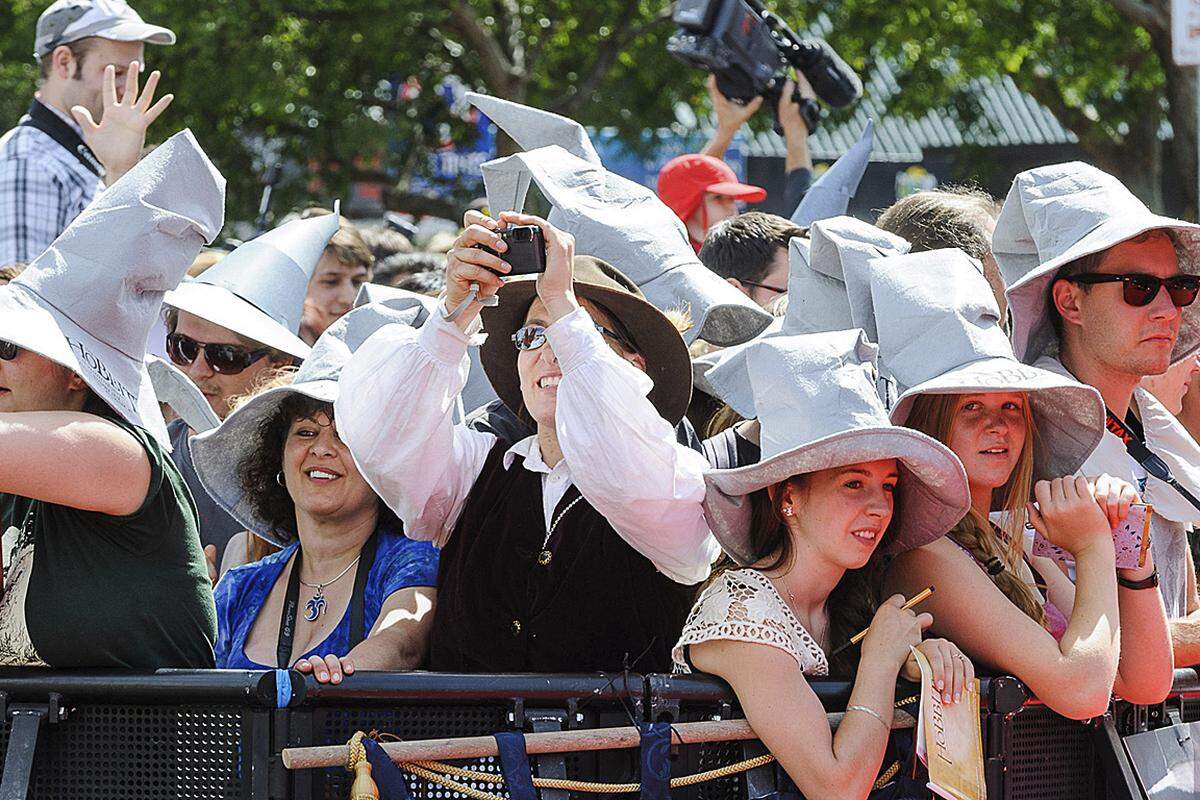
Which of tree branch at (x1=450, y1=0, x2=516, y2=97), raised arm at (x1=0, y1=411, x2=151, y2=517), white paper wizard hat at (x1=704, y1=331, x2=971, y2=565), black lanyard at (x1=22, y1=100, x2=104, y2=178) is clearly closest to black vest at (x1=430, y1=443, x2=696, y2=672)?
white paper wizard hat at (x1=704, y1=331, x2=971, y2=565)

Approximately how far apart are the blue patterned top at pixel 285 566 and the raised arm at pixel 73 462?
30.7 inches

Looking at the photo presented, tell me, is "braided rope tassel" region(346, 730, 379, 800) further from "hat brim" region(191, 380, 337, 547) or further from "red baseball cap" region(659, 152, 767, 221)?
"red baseball cap" region(659, 152, 767, 221)

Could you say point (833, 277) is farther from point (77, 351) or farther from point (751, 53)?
point (751, 53)

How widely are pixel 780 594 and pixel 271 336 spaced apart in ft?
7.05

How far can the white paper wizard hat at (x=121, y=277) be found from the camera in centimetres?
318

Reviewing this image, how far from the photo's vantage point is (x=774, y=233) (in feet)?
18.5

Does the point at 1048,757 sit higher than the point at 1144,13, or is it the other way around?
the point at 1048,757

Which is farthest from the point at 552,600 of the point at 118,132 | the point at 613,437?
the point at 118,132

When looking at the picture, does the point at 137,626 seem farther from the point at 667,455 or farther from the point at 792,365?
the point at 792,365

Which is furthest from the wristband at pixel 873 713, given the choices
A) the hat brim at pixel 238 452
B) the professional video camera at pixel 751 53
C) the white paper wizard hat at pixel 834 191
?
the professional video camera at pixel 751 53

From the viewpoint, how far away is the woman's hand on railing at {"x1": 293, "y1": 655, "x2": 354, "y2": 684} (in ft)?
9.51

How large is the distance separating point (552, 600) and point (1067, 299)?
155 cm

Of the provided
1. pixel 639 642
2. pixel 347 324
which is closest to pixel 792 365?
pixel 639 642

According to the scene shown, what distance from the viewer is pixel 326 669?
290 cm
